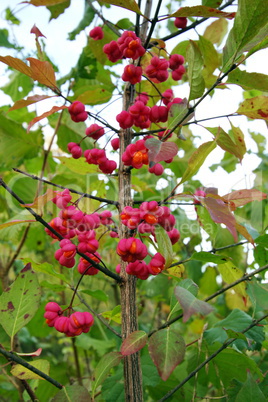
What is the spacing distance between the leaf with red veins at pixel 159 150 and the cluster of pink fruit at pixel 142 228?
0.33 ft

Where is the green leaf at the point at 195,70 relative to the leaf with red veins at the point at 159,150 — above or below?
above

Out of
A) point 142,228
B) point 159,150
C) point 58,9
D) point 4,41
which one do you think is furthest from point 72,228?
point 4,41

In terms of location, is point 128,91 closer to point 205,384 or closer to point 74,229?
point 74,229

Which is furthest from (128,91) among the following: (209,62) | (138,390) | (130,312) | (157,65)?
(138,390)

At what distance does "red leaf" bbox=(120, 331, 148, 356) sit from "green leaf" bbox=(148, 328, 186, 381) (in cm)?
5

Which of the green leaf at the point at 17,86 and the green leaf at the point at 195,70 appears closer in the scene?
the green leaf at the point at 195,70

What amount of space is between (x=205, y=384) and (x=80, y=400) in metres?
0.48

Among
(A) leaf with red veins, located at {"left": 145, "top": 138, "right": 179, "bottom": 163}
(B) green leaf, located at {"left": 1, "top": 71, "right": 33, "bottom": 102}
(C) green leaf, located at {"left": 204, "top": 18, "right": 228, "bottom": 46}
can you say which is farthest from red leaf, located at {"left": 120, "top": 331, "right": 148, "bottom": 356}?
(B) green leaf, located at {"left": 1, "top": 71, "right": 33, "bottom": 102}

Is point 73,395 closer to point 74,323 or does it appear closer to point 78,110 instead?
point 74,323

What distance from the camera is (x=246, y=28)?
532 mm

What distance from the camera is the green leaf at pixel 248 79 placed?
61 cm

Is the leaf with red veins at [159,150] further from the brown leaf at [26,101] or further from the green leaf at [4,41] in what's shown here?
the green leaf at [4,41]

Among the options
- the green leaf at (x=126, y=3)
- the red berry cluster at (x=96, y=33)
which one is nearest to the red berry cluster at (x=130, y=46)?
the green leaf at (x=126, y=3)

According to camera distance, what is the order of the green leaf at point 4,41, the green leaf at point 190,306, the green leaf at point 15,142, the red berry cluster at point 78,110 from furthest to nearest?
the green leaf at point 4,41, the green leaf at point 15,142, the red berry cluster at point 78,110, the green leaf at point 190,306
